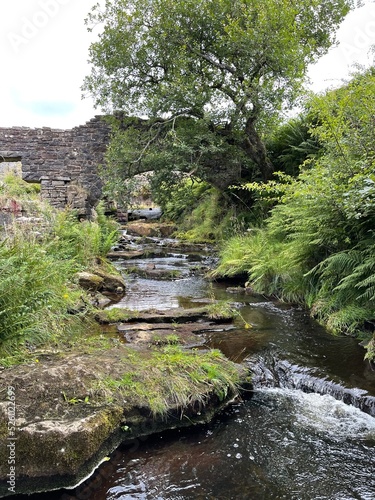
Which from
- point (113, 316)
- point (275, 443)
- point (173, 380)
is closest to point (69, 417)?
point (173, 380)

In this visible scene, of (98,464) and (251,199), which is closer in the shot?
(98,464)

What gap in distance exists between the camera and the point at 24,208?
301 inches

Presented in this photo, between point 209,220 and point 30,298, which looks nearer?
point 30,298

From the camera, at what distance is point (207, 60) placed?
415 inches

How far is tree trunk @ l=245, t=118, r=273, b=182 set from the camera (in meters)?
11.6

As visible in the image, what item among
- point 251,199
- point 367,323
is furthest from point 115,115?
point 367,323

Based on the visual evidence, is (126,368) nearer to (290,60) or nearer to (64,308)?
(64,308)

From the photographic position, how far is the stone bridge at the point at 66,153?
13828 millimetres

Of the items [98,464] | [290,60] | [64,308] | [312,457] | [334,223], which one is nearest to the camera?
[98,464]

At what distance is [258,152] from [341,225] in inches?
249

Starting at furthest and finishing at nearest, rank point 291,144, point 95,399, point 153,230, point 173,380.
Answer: point 153,230, point 291,144, point 173,380, point 95,399

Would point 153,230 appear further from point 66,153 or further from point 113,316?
point 113,316

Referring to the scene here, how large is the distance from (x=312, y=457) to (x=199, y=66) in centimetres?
1011

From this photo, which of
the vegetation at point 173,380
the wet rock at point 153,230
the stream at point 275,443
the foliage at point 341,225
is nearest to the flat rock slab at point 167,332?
the stream at point 275,443
